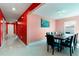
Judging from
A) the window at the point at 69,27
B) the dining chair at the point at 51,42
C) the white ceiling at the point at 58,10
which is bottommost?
the dining chair at the point at 51,42

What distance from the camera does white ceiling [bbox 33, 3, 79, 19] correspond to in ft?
7.35

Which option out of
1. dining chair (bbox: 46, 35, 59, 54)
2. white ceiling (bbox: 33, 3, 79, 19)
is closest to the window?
white ceiling (bbox: 33, 3, 79, 19)

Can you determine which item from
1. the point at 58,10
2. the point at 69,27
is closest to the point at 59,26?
the point at 69,27

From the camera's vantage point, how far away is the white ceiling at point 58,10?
2.24 meters

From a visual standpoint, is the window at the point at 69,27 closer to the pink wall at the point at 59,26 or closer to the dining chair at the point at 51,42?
the pink wall at the point at 59,26

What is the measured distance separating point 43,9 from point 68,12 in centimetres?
68

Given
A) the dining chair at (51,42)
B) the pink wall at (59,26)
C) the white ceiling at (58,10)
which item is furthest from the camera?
the dining chair at (51,42)

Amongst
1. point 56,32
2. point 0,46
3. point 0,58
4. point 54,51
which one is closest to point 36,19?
point 56,32

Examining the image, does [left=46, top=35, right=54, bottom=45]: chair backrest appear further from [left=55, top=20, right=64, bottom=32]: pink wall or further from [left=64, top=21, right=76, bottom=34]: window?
[left=64, top=21, right=76, bottom=34]: window

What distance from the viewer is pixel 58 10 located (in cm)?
243

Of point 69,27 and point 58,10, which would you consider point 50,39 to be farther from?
point 58,10

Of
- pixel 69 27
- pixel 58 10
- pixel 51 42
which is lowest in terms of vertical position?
pixel 51 42

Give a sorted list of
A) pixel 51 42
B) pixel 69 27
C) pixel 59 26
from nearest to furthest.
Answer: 1. pixel 69 27
2. pixel 59 26
3. pixel 51 42

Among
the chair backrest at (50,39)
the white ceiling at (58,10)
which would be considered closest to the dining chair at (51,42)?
the chair backrest at (50,39)
